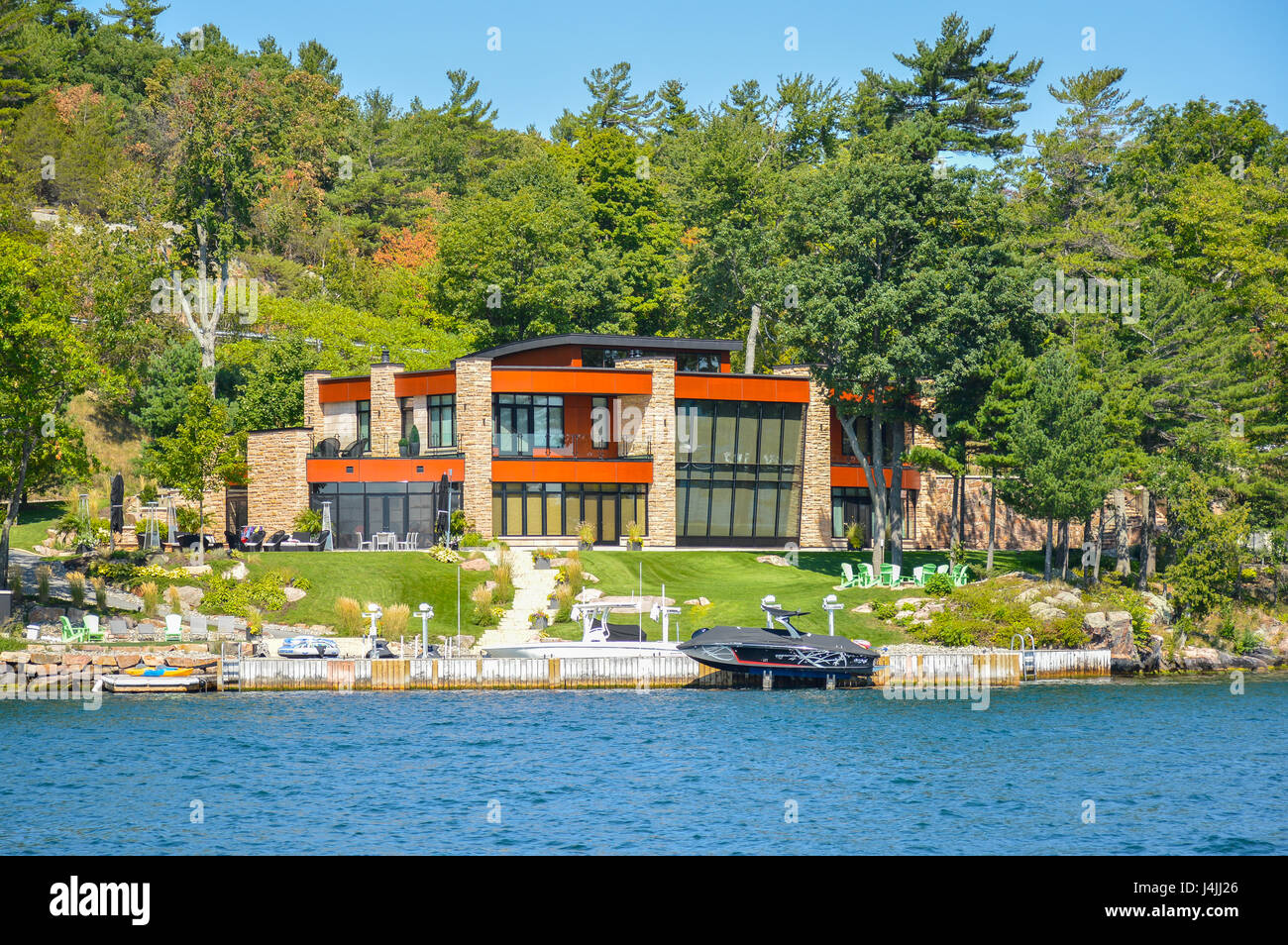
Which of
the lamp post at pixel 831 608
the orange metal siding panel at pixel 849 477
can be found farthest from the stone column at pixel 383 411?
the lamp post at pixel 831 608

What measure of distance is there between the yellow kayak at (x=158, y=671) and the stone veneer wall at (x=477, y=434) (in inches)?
719

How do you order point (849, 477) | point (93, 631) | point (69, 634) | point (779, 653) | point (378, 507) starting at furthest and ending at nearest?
point (849, 477), point (378, 507), point (779, 653), point (93, 631), point (69, 634)

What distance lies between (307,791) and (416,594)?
19341mm

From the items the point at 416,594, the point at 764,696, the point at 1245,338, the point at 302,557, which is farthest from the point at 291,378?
the point at 1245,338

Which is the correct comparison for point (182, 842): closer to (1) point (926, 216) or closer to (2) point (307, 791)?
(2) point (307, 791)

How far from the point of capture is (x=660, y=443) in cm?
5997

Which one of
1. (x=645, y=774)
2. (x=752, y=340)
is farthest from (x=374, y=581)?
(x=752, y=340)

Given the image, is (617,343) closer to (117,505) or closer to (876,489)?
(876,489)

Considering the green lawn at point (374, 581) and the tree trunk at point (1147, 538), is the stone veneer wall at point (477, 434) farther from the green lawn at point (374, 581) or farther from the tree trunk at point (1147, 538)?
the tree trunk at point (1147, 538)

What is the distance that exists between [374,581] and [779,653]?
16.3m

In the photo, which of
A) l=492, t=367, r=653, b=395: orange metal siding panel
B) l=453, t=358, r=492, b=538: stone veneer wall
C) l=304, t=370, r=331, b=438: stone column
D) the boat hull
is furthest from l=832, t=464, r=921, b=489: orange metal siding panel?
l=304, t=370, r=331, b=438: stone column

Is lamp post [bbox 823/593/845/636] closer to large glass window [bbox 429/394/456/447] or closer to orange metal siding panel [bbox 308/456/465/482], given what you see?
orange metal siding panel [bbox 308/456/465/482]

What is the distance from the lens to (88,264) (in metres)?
71.7

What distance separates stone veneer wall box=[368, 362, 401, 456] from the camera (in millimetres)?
61781
